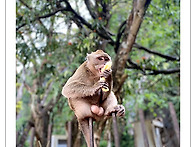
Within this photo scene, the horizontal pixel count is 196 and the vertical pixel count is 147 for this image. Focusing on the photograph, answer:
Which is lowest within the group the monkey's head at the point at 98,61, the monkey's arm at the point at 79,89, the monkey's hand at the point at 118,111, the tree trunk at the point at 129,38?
the monkey's hand at the point at 118,111

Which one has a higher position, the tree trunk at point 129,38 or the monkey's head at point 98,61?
the tree trunk at point 129,38

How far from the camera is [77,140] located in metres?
4.44

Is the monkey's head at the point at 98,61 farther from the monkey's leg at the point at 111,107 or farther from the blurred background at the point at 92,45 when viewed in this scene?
the blurred background at the point at 92,45

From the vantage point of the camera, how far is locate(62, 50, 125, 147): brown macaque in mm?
1850

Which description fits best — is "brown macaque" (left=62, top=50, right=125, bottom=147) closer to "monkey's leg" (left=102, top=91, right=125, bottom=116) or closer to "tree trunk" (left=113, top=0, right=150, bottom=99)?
"monkey's leg" (left=102, top=91, right=125, bottom=116)

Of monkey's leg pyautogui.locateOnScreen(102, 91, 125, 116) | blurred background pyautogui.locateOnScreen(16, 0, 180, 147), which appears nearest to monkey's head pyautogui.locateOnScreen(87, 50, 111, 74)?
monkey's leg pyautogui.locateOnScreen(102, 91, 125, 116)

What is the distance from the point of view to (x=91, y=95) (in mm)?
1851

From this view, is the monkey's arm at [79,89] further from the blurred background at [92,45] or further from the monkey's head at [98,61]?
the blurred background at [92,45]

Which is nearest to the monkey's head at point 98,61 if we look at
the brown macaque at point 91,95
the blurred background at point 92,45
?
the brown macaque at point 91,95

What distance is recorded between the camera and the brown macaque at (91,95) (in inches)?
72.8

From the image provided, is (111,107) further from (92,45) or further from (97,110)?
(92,45)

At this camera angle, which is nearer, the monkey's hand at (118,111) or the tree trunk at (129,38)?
the monkey's hand at (118,111)
